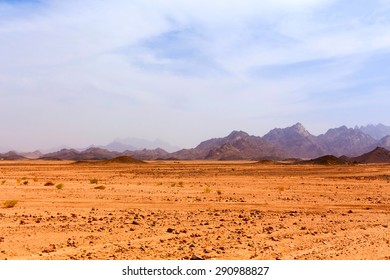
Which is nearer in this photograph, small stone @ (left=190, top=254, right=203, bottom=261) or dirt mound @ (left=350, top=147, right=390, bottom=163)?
small stone @ (left=190, top=254, right=203, bottom=261)

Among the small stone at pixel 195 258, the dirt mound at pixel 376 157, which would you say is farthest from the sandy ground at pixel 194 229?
the dirt mound at pixel 376 157

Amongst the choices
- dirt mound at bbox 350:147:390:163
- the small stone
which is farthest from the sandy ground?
dirt mound at bbox 350:147:390:163

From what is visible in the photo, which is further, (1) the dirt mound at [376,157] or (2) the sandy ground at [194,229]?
(1) the dirt mound at [376,157]

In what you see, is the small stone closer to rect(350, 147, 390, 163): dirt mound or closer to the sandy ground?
the sandy ground

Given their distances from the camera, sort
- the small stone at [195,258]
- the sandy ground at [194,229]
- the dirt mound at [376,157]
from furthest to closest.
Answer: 1. the dirt mound at [376,157]
2. the sandy ground at [194,229]
3. the small stone at [195,258]

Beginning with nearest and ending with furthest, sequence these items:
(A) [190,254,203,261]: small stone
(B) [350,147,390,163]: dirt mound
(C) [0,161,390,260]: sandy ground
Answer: (A) [190,254,203,261]: small stone < (C) [0,161,390,260]: sandy ground < (B) [350,147,390,163]: dirt mound

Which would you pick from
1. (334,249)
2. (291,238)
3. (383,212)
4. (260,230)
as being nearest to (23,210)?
(260,230)

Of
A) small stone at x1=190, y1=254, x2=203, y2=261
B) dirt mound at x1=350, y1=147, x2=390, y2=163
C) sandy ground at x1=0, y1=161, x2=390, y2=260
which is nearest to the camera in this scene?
small stone at x1=190, y1=254, x2=203, y2=261

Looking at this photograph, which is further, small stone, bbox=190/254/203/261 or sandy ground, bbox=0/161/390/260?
sandy ground, bbox=0/161/390/260

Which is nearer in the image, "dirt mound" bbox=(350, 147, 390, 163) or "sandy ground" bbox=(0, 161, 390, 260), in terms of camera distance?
"sandy ground" bbox=(0, 161, 390, 260)

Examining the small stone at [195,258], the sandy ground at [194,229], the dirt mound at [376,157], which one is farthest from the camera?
the dirt mound at [376,157]

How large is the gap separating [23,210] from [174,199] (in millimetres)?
6842

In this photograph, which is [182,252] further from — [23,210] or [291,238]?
[23,210]

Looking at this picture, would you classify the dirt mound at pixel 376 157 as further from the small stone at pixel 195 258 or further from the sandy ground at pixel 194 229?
the small stone at pixel 195 258
